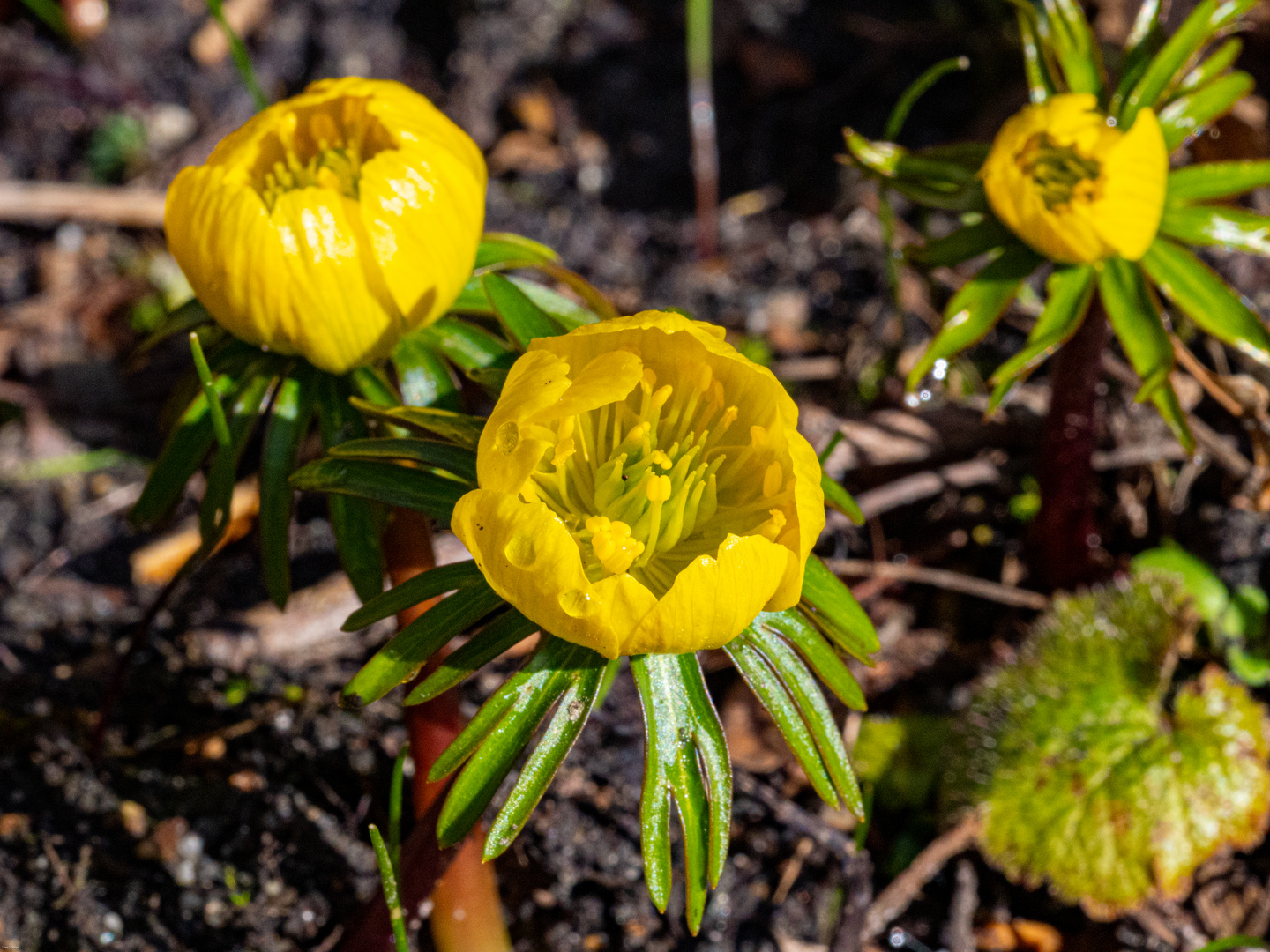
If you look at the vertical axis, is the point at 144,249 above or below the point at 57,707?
above

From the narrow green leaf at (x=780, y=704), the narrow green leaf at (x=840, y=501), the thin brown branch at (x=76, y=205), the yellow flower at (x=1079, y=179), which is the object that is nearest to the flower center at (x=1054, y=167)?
the yellow flower at (x=1079, y=179)

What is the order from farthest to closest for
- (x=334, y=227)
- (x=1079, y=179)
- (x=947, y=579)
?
(x=947, y=579)
(x=1079, y=179)
(x=334, y=227)

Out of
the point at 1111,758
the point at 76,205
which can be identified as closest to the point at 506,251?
the point at 1111,758

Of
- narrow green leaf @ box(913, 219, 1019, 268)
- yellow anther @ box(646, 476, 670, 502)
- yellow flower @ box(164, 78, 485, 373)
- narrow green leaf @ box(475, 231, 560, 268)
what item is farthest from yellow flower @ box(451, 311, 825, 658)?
narrow green leaf @ box(913, 219, 1019, 268)

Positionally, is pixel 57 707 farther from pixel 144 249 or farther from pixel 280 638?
pixel 144 249

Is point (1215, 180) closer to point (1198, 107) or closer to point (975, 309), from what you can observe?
point (1198, 107)

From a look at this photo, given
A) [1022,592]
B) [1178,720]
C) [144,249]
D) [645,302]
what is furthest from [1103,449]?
[144,249]
